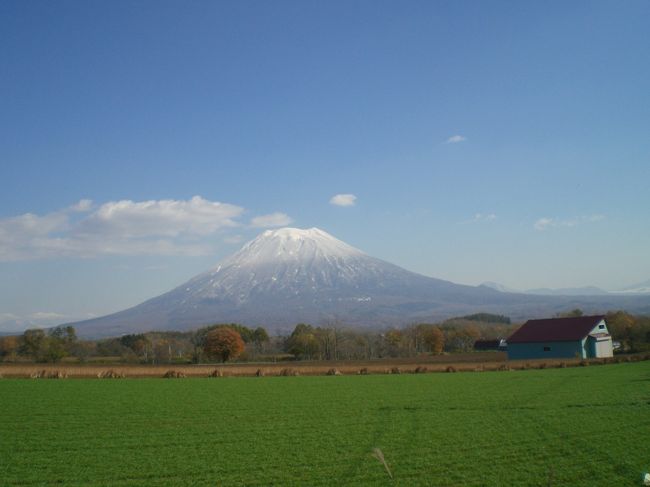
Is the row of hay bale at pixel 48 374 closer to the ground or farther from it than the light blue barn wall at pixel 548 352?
farther from it

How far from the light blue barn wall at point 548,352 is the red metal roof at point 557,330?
13.9 inches

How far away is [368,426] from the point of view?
1345cm

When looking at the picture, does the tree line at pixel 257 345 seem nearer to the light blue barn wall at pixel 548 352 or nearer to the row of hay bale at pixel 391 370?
the light blue barn wall at pixel 548 352

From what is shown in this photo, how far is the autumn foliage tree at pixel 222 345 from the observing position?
55.9 meters

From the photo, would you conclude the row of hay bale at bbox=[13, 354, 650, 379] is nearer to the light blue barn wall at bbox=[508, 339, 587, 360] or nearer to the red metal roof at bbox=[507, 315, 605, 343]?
the light blue barn wall at bbox=[508, 339, 587, 360]

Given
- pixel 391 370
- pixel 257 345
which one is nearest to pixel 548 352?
pixel 391 370

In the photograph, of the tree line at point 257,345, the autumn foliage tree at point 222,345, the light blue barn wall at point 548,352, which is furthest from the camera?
the tree line at point 257,345

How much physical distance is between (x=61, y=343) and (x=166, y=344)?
12.5 meters

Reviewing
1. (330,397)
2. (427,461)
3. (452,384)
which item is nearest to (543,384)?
(452,384)

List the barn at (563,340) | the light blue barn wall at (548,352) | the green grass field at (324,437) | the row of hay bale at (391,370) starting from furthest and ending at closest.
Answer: the barn at (563,340), the light blue barn wall at (548,352), the row of hay bale at (391,370), the green grass field at (324,437)

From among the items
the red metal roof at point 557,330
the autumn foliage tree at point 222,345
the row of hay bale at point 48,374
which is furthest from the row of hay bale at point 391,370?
the autumn foliage tree at point 222,345

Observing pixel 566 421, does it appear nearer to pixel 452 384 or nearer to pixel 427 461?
pixel 427 461

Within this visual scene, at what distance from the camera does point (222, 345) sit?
55938 mm

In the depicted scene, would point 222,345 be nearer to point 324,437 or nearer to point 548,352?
point 548,352
